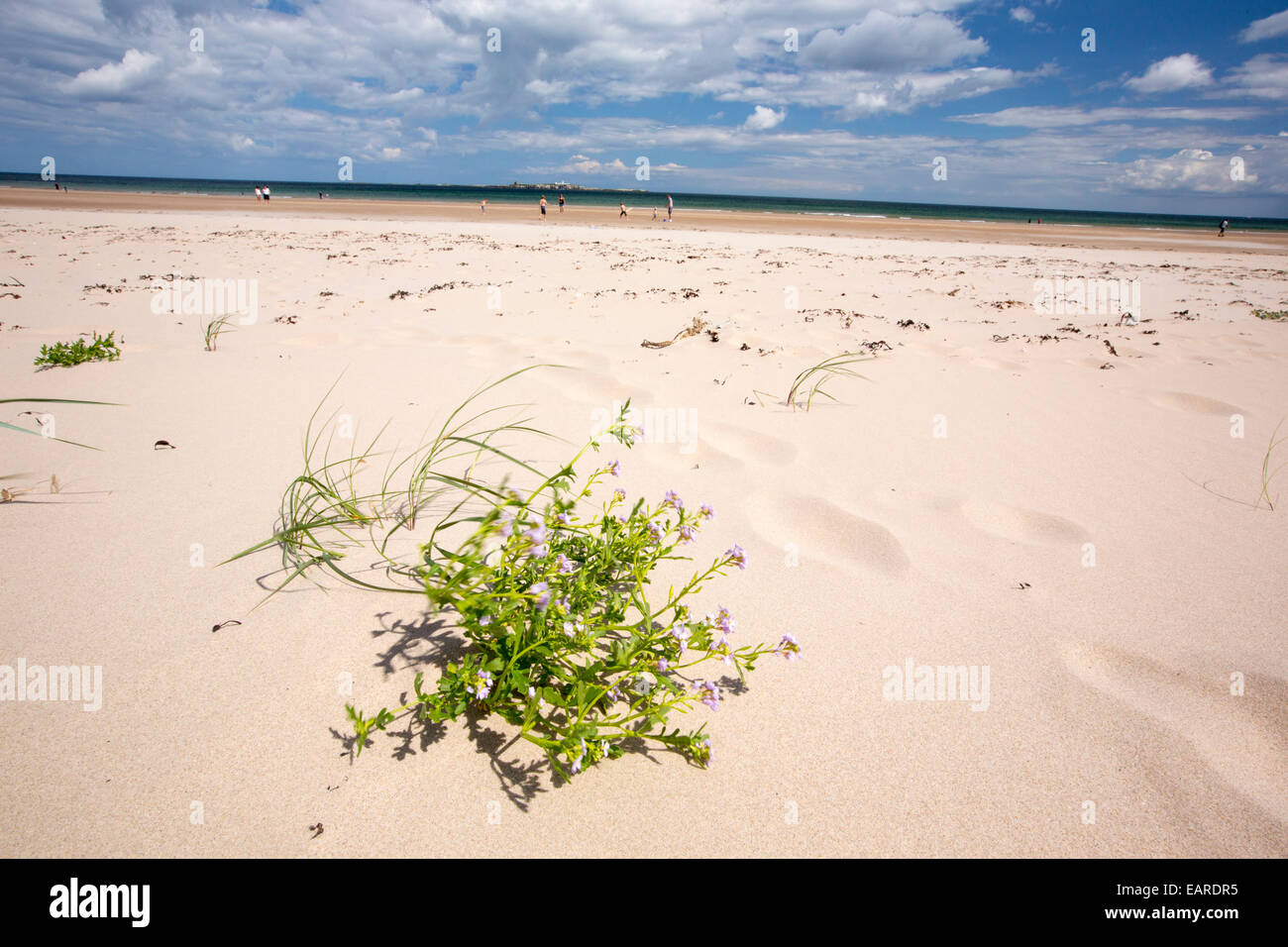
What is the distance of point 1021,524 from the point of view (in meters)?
2.11

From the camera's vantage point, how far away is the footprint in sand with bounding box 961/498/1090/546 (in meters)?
2.03

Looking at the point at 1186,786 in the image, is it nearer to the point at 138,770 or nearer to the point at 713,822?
the point at 713,822

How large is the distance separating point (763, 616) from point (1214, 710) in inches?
39.7

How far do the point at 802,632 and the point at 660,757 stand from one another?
538mm

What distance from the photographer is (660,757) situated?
4.11 feet

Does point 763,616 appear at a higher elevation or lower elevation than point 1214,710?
higher

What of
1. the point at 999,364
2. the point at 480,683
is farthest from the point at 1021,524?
the point at 999,364

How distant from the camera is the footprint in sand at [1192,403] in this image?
10.3ft

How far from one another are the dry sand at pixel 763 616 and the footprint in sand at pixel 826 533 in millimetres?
13

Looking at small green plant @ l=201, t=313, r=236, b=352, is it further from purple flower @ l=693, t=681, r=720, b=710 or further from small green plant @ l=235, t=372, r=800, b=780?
purple flower @ l=693, t=681, r=720, b=710

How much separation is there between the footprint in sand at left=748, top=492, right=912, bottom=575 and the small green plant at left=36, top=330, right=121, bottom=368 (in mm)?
3600
